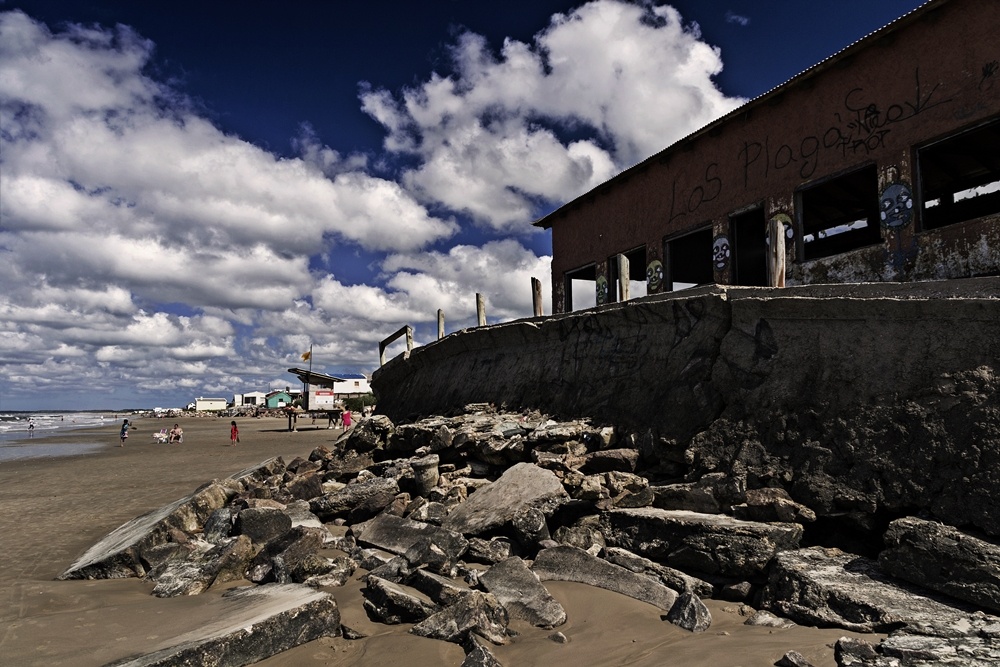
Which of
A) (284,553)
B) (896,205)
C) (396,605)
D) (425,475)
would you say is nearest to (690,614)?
(396,605)

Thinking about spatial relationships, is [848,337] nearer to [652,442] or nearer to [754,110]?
[652,442]

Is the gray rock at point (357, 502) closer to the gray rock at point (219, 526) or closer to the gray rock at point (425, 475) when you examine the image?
the gray rock at point (425, 475)

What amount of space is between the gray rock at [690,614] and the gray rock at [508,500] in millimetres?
1691

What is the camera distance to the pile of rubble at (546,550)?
371 cm

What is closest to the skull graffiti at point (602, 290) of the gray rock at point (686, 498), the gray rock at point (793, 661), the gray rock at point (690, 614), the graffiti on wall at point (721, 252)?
the graffiti on wall at point (721, 252)

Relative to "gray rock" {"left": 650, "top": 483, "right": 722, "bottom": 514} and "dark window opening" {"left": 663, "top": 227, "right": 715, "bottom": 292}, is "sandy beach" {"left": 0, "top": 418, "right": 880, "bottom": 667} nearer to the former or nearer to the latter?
"gray rock" {"left": 650, "top": 483, "right": 722, "bottom": 514}

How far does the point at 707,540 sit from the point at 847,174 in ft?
21.8

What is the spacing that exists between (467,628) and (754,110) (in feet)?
31.7

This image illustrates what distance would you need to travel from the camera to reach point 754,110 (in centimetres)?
1000

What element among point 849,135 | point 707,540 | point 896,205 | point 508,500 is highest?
point 849,135

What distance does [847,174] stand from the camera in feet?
28.2

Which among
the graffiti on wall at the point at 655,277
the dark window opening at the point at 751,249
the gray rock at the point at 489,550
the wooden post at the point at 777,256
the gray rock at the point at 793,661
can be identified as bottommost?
the gray rock at the point at 793,661

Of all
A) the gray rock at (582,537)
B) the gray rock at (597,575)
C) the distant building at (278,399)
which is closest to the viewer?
the gray rock at (597,575)

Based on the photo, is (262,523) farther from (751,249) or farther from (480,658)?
(751,249)
